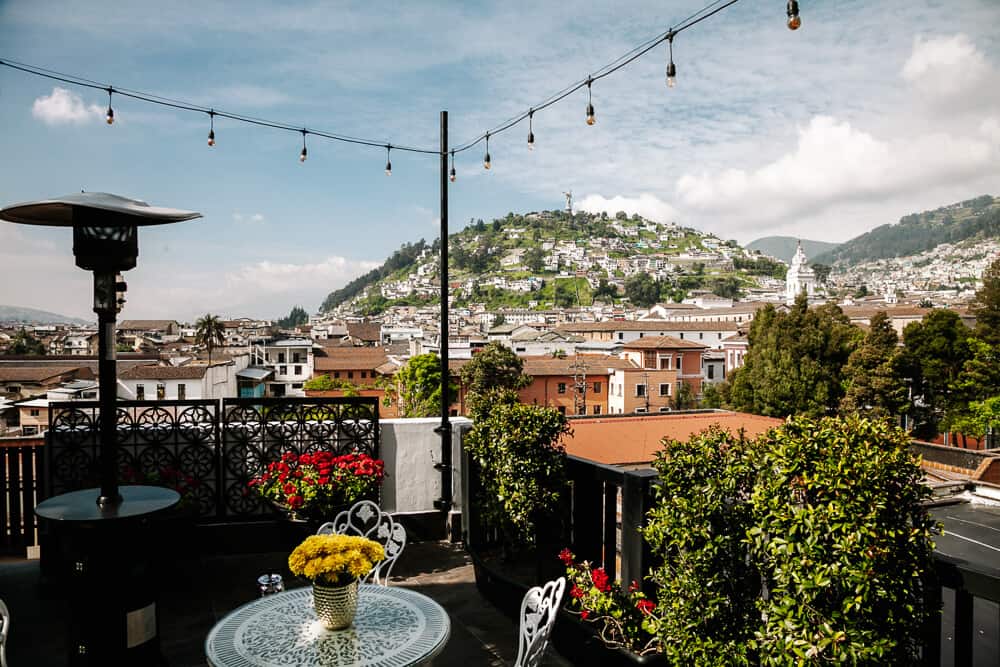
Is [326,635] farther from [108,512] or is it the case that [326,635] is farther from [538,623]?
[108,512]

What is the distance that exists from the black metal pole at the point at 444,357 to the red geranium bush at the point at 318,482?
747 millimetres

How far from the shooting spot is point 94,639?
260cm

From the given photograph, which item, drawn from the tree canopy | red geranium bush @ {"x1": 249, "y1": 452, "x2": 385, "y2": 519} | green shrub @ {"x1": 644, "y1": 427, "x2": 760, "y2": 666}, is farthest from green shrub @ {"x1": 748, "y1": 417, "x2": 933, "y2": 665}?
the tree canopy

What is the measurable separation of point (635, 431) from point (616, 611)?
13806 mm

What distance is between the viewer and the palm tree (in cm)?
4700

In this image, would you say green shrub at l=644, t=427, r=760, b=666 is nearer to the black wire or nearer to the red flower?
the red flower

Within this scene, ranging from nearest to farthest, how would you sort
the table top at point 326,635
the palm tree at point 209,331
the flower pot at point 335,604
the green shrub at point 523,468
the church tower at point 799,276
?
the table top at point 326,635
the flower pot at point 335,604
the green shrub at point 523,468
the palm tree at point 209,331
the church tower at point 799,276

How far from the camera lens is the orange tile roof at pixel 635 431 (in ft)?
49.0

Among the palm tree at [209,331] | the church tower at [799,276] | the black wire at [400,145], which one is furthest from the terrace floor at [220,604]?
the church tower at [799,276]

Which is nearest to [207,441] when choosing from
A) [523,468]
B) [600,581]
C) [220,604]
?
[220,604]

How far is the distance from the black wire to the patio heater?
2250mm

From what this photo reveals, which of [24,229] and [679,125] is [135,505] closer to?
[24,229]

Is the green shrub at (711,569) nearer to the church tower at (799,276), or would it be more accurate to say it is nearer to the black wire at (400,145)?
the black wire at (400,145)

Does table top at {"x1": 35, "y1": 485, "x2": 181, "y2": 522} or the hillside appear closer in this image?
table top at {"x1": 35, "y1": 485, "x2": 181, "y2": 522}
